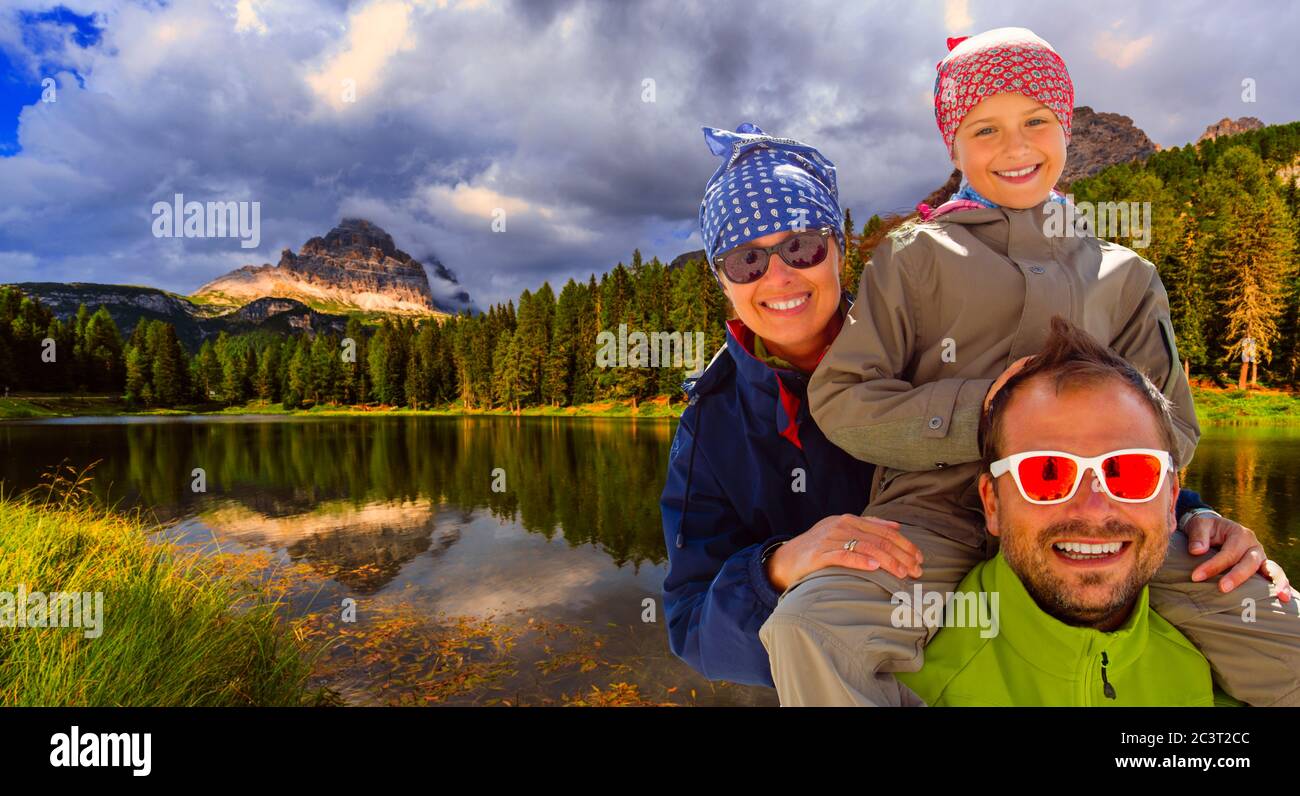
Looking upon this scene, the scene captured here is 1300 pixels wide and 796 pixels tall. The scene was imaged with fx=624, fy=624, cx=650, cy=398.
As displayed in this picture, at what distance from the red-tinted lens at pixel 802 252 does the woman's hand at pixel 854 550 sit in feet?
3.66

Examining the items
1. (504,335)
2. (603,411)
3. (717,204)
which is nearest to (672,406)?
(603,411)

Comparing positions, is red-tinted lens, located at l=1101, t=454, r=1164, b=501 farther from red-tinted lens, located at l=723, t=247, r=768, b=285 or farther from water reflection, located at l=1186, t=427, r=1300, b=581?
water reflection, located at l=1186, t=427, r=1300, b=581

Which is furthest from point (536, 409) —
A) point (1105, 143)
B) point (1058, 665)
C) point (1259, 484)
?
point (1105, 143)

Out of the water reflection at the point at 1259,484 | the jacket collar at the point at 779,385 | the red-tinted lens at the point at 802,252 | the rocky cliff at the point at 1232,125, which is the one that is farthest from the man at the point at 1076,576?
the rocky cliff at the point at 1232,125

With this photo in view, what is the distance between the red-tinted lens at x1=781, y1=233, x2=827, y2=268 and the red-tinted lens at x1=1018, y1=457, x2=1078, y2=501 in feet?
3.88

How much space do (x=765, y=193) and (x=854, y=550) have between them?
1566 mm

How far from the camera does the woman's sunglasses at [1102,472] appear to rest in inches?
67.1

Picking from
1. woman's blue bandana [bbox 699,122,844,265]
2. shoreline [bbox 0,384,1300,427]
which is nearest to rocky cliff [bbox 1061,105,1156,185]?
shoreline [bbox 0,384,1300,427]

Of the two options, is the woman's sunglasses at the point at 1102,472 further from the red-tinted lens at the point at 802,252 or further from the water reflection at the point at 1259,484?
the water reflection at the point at 1259,484

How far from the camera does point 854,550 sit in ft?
6.08

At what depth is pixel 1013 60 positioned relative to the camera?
8.09 feet

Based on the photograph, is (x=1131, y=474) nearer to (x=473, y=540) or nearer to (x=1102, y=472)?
(x=1102, y=472)
